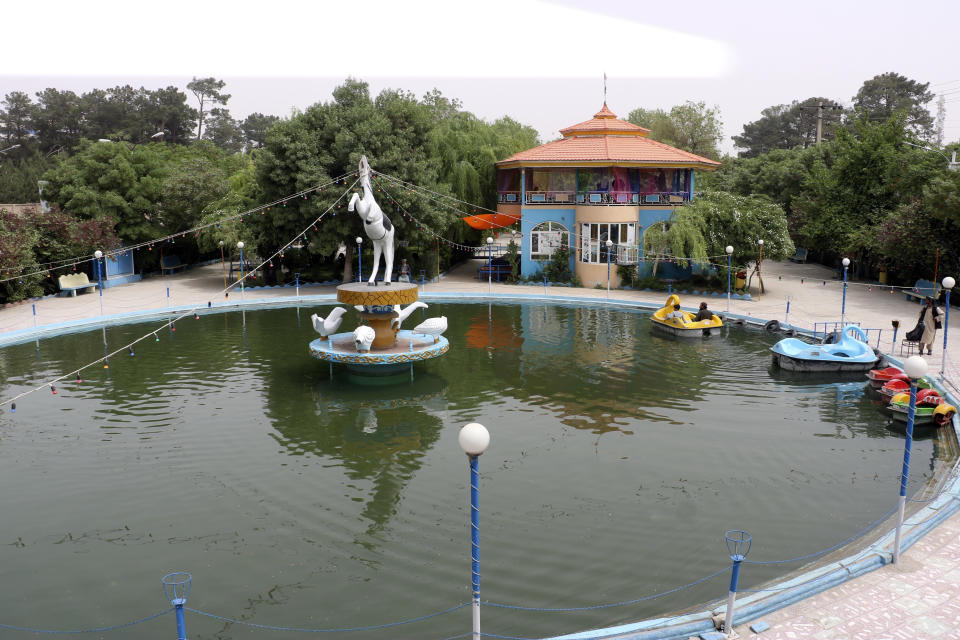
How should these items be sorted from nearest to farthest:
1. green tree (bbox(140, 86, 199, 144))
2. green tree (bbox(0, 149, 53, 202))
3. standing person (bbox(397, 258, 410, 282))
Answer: standing person (bbox(397, 258, 410, 282)), green tree (bbox(0, 149, 53, 202)), green tree (bbox(140, 86, 199, 144))

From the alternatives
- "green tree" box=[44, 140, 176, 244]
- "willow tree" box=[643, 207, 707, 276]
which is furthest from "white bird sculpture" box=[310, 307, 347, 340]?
"green tree" box=[44, 140, 176, 244]

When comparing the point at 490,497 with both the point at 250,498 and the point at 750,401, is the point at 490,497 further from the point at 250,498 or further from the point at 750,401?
the point at 750,401

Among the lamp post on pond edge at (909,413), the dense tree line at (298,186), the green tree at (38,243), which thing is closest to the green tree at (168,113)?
the dense tree line at (298,186)

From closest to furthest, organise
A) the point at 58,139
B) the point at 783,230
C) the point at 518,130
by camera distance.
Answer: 1. the point at 783,230
2. the point at 518,130
3. the point at 58,139

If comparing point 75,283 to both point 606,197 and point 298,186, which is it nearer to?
point 298,186

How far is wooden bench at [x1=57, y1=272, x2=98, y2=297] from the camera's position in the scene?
33.7 m

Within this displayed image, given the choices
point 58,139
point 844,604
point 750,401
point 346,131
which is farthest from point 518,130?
point 58,139

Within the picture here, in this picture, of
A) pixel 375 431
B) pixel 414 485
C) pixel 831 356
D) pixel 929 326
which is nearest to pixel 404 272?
pixel 375 431

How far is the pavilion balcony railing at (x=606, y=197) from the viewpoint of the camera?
120 feet

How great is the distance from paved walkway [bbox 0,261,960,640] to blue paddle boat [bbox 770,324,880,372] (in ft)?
5.52

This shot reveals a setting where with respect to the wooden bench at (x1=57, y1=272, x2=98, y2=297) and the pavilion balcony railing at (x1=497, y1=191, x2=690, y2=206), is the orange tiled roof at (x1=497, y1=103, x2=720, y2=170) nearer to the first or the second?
the pavilion balcony railing at (x1=497, y1=191, x2=690, y2=206)

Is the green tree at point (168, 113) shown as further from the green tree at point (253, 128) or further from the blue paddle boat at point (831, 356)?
the blue paddle boat at point (831, 356)

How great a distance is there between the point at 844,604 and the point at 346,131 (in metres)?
29.5

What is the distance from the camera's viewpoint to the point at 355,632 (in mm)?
8953
